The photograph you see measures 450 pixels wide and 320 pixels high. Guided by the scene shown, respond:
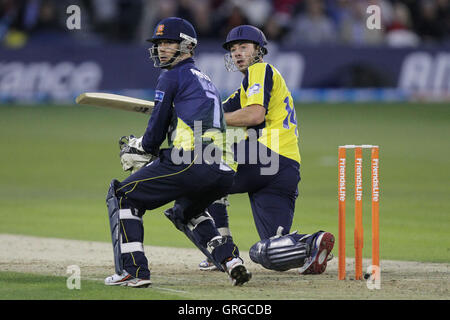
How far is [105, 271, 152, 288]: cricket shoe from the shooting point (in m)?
A: 6.95

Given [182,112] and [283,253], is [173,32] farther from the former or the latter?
[283,253]

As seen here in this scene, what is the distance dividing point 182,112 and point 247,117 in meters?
0.84

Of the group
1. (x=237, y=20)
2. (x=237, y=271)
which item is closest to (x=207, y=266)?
(x=237, y=271)

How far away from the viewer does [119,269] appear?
7031 mm

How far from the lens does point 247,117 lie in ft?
25.2

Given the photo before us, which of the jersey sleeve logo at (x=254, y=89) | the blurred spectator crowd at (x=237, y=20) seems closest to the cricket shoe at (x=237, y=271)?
the jersey sleeve logo at (x=254, y=89)

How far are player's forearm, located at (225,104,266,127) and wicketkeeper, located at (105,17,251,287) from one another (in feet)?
1.66

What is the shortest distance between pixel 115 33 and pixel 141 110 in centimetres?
1796

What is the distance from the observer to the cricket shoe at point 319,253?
757 centimetres

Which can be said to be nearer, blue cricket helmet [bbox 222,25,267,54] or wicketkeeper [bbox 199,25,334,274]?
wicketkeeper [bbox 199,25,334,274]

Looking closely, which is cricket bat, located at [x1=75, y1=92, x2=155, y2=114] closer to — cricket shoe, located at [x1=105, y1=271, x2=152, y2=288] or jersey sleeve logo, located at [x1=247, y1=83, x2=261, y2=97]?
jersey sleeve logo, located at [x1=247, y1=83, x2=261, y2=97]

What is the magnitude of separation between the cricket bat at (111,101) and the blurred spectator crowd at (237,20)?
52.7ft
